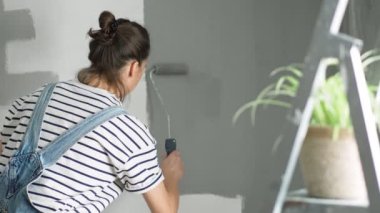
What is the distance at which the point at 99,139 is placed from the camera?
125cm

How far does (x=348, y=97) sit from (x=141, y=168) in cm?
54

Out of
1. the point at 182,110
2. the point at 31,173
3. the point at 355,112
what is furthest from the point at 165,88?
the point at 355,112

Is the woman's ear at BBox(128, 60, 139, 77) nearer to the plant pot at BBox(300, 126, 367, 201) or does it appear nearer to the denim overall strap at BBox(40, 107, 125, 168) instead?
the denim overall strap at BBox(40, 107, 125, 168)

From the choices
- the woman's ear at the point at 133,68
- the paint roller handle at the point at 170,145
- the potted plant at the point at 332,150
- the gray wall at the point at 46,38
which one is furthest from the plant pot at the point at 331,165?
the gray wall at the point at 46,38

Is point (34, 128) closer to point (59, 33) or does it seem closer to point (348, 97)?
point (59, 33)

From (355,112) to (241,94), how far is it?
0.65m

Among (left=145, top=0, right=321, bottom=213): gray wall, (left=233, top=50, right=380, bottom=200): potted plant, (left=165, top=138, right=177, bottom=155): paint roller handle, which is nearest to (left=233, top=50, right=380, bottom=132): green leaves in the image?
(left=233, top=50, right=380, bottom=200): potted plant

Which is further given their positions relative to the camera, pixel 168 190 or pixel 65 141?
pixel 168 190

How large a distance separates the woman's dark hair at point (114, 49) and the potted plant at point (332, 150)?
510 millimetres

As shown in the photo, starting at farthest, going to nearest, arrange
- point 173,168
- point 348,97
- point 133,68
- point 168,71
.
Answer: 1. point 168,71
2. point 173,168
3. point 133,68
4. point 348,97

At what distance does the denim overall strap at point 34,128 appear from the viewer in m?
1.27

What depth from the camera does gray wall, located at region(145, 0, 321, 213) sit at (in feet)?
4.67

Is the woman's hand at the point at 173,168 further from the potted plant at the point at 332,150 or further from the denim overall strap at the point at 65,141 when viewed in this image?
the potted plant at the point at 332,150

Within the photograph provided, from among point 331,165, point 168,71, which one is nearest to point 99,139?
point 168,71
